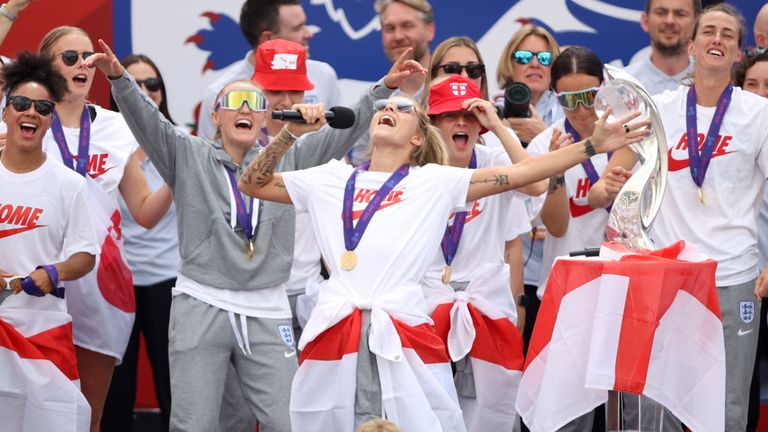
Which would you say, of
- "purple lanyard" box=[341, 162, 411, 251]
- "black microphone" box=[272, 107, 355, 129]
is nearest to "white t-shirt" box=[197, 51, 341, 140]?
"black microphone" box=[272, 107, 355, 129]

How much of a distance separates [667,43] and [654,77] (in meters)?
0.20

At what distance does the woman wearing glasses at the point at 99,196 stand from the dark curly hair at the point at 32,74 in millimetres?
202

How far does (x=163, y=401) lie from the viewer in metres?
7.74

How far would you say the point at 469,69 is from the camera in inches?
280

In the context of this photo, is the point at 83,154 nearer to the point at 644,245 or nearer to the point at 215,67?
the point at 215,67

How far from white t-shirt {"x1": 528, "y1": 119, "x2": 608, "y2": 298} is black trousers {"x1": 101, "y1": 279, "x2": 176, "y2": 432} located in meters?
2.21

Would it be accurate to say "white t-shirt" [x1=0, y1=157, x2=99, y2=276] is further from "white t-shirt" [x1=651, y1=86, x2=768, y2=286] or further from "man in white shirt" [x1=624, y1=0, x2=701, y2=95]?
"man in white shirt" [x1=624, y1=0, x2=701, y2=95]

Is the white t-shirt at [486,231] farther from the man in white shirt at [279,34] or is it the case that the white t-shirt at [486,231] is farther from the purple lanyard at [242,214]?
the man in white shirt at [279,34]

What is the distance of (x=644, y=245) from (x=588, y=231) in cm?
144

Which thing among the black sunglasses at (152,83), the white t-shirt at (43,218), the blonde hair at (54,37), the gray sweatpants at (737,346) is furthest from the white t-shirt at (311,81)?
the gray sweatpants at (737,346)

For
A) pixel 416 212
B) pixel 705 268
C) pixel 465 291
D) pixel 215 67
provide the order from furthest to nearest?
pixel 215 67 < pixel 465 291 < pixel 416 212 < pixel 705 268

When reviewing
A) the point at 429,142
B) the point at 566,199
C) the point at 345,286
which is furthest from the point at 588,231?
the point at 345,286

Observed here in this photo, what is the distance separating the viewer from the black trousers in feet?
25.2

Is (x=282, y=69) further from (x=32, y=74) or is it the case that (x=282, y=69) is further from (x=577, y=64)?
(x=577, y=64)
